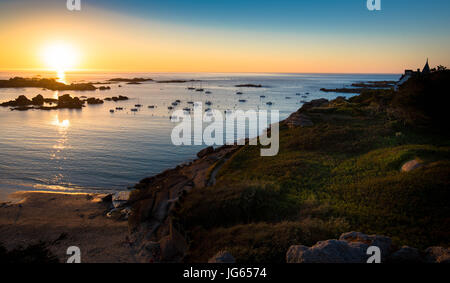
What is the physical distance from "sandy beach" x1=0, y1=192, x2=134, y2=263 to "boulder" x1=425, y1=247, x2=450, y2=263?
15.3 metres

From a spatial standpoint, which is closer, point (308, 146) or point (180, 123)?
point (308, 146)

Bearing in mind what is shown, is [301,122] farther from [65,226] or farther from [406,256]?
[65,226]

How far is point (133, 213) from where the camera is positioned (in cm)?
2139

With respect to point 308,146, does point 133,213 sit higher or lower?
lower

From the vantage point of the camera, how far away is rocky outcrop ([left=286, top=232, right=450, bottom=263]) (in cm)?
870

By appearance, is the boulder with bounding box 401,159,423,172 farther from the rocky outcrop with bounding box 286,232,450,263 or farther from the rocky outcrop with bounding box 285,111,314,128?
the rocky outcrop with bounding box 285,111,314,128

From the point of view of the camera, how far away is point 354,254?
9.01 meters

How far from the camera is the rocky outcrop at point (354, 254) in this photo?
8.70 meters

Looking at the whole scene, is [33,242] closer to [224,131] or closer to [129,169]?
[129,169]

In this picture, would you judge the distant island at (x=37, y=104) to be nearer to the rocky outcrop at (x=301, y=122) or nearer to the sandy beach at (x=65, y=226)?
the sandy beach at (x=65, y=226)

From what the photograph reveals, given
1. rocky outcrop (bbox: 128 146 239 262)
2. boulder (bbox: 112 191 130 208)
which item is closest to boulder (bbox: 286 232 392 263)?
rocky outcrop (bbox: 128 146 239 262)

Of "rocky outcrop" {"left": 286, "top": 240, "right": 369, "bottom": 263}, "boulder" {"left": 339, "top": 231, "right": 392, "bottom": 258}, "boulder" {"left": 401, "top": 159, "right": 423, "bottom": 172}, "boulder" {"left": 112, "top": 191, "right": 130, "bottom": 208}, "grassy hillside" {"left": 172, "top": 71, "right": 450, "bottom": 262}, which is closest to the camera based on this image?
"rocky outcrop" {"left": 286, "top": 240, "right": 369, "bottom": 263}
